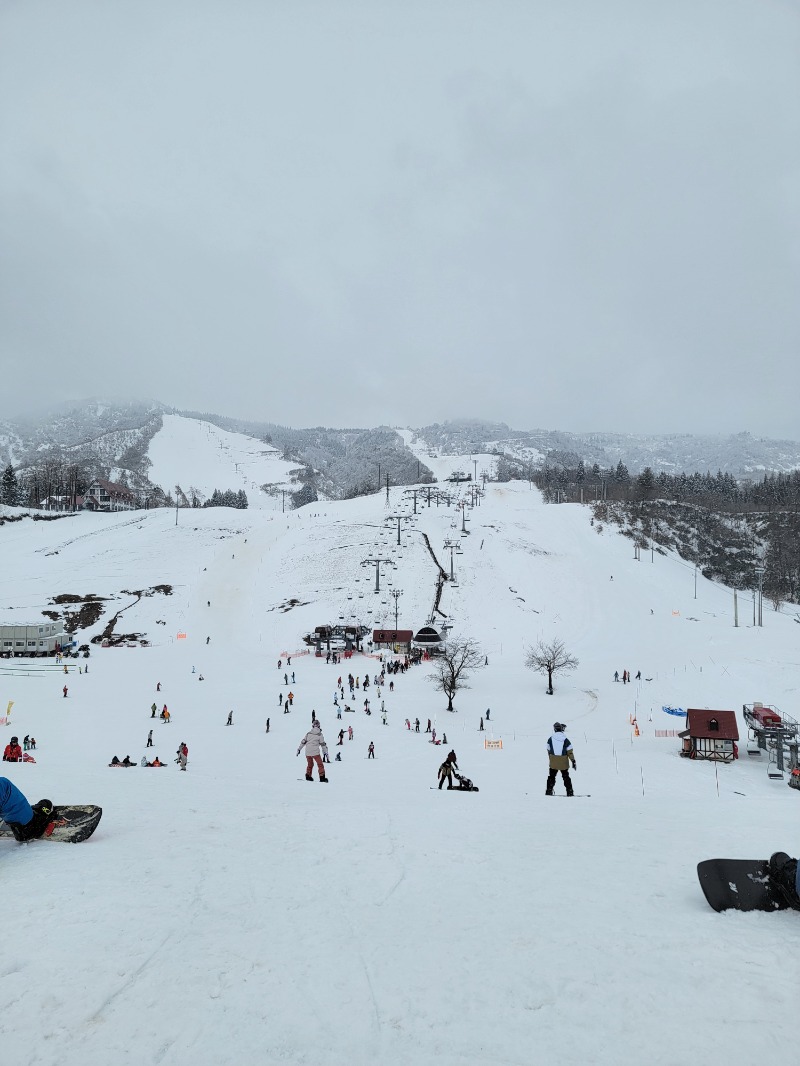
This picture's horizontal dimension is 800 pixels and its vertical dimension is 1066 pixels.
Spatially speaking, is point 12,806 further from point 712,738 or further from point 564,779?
point 712,738

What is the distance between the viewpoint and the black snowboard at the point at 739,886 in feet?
21.6

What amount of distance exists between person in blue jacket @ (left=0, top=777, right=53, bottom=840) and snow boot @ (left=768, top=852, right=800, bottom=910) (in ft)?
32.4

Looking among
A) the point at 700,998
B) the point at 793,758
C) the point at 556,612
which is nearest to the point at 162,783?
the point at 700,998

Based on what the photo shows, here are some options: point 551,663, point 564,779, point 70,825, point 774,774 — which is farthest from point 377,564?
point 70,825

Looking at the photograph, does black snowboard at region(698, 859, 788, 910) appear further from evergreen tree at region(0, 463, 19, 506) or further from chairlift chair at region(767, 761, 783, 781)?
evergreen tree at region(0, 463, 19, 506)

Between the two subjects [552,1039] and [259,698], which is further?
[259,698]

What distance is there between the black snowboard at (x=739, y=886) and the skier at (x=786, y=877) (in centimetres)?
7

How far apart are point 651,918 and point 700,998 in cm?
147

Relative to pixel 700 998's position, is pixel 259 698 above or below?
below

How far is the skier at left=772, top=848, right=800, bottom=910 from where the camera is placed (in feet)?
21.1

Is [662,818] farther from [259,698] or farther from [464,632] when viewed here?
[464,632]

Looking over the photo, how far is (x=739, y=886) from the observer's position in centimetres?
671

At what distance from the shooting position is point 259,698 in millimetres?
42594

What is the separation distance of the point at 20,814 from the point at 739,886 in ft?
31.7
